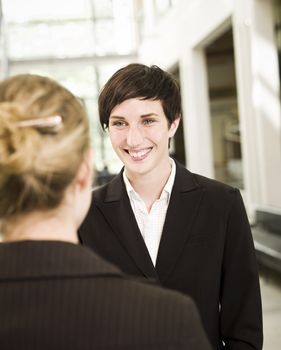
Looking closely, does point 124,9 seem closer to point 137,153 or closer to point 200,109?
point 200,109

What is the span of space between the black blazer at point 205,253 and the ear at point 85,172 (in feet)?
2.75

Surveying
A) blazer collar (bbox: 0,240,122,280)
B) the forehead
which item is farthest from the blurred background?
blazer collar (bbox: 0,240,122,280)

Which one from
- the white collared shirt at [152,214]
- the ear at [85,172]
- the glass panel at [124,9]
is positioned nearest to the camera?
the ear at [85,172]

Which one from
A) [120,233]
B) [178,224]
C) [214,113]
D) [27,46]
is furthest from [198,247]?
[214,113]

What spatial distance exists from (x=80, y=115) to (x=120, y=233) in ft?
3.09

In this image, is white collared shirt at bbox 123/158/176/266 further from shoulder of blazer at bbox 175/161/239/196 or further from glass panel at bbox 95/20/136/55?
glass panel at bbox 95/20/136/55

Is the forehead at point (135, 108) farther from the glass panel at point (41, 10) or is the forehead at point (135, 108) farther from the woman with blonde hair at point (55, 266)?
the glass panel at point (41, 10)

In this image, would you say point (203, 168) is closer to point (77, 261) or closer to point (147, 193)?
point (147, 193)

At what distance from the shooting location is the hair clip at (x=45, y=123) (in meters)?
1.00

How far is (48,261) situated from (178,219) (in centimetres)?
100

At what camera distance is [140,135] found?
2.06 meters

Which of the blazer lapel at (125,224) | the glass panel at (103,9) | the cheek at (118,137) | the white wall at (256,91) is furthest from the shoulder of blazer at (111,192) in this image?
the glass panel at (103,9)

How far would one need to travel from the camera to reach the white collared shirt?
6.55 ft

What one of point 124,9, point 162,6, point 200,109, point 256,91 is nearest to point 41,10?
point 124,9
